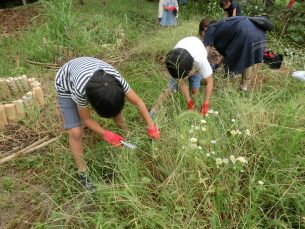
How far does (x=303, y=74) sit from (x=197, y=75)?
1.47 meters

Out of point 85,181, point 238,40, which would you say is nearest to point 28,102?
point 85,181

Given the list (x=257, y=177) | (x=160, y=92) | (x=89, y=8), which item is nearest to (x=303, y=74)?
(x=160, y=92)

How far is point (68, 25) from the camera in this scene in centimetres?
520

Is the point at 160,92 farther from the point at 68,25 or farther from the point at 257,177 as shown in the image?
the point at 68,25

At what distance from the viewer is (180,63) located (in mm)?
2631

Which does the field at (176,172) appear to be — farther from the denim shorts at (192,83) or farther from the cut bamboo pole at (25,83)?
the cut bamboo pole at (25,83)

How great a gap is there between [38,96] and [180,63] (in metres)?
1.96

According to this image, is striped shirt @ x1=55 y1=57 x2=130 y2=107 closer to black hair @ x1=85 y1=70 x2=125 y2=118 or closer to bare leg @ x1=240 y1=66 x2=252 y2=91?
black hair @ x1=85 y1=70 x2=125 y2=118

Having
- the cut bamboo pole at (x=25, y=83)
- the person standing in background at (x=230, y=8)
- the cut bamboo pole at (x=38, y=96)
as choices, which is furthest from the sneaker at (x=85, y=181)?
the person standing in background at (x=230, y=8)

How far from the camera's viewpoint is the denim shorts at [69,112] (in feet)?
8.40

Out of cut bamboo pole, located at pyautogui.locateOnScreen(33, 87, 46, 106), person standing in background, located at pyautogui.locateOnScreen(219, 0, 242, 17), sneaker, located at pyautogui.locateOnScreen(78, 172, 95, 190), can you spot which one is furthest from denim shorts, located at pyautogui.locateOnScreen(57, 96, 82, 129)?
person standing in background, located at pyautogui.locateOnScreen(219, 0, 242, 17)

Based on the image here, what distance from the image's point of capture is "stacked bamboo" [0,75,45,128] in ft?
11.5

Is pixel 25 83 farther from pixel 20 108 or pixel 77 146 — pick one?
pixel 77 146

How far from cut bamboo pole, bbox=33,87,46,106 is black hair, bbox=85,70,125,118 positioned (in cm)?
189
